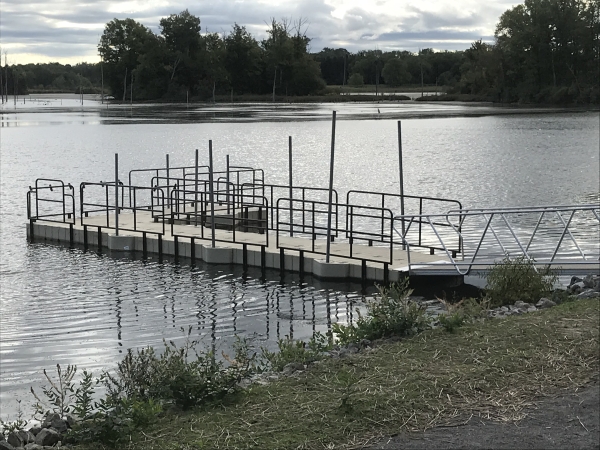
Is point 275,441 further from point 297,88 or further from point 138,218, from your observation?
point 297,88

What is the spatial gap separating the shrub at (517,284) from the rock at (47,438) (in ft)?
22.9

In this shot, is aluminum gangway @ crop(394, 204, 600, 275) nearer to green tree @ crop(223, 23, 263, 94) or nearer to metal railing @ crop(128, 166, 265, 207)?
metal railing @ crop(128, 166, 265, 207)

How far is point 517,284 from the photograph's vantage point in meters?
12.6

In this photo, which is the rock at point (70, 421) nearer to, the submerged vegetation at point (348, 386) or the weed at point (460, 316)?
the submerged vegetation at point (348, 386)

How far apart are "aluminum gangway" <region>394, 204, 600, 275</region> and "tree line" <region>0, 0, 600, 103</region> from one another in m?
86.4

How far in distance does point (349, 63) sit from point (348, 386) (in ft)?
533

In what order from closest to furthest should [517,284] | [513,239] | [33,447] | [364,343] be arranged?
[33,447]
[364,343]
[517,284]
[513,239]

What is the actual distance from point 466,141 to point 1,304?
4678cm

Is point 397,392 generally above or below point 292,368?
above

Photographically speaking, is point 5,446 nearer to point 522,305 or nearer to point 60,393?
point 60,393

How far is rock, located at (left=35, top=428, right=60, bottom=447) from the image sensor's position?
255 inches

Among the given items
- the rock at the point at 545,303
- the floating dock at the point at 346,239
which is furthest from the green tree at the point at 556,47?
the rock at the point at 545,303

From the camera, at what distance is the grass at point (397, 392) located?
6117 millimetres

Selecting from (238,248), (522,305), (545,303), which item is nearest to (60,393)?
(522,305)
